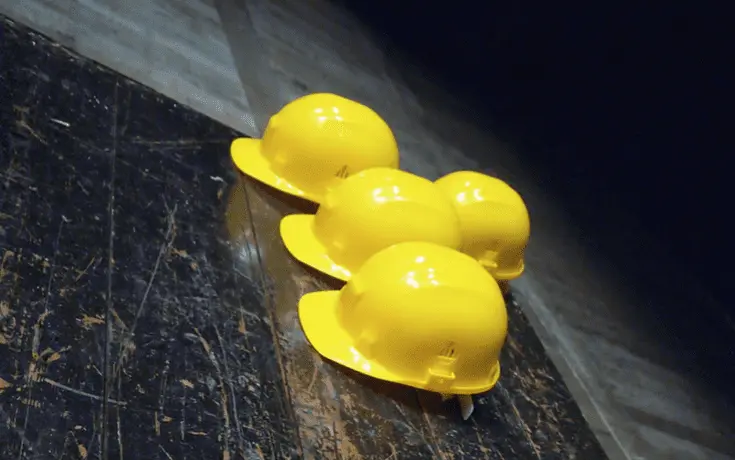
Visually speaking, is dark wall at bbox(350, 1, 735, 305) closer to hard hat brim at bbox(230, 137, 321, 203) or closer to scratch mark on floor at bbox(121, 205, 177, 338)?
hard hat brim at bbox(230, 137, 321, 203)

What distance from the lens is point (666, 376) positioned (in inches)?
125

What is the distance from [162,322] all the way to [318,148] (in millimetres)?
904

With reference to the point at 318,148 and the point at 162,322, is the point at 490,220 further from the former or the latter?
the point at 162,322

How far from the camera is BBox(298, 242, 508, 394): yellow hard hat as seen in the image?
2.00 m

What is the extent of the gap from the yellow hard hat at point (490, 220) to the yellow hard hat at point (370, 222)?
0.18 m

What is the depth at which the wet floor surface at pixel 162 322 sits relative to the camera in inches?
63.1

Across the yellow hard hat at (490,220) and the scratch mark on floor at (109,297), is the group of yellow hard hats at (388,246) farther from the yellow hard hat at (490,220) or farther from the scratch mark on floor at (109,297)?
the scratch mark on floor at (109,297)

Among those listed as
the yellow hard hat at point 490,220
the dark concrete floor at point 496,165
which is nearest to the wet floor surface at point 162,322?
the yellow hard hat at point 490,220

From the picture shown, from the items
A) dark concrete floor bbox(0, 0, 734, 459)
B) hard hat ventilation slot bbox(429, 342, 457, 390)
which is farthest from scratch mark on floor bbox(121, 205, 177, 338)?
dark concrete floor bbox(0, 0, 734, 459)

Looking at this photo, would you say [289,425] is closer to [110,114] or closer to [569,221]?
[110,114]

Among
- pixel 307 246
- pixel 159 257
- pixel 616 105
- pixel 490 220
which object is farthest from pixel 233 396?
pixel 616 105

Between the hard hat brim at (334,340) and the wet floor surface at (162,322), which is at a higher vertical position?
the hard hat brim at (334,340)

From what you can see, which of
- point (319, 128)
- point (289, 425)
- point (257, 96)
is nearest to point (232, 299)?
point (289, 425)

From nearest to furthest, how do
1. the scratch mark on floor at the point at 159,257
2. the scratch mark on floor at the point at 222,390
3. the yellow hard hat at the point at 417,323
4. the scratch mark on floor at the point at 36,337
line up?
the scratch mark on floor at the point at 36,337
the scratch mark on floor at the point at 222,390
the scratch mark on floor at the point at 159,257
the yellow hard hat at the point at 417,323
